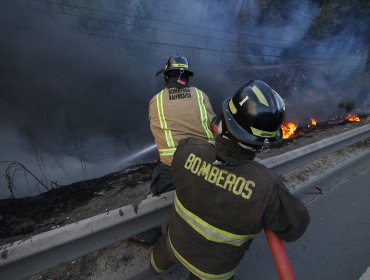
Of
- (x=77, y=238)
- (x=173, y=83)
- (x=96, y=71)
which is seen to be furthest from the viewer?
(x=96, y=71)

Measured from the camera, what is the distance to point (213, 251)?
1647 millimetres

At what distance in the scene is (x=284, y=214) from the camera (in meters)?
1.50

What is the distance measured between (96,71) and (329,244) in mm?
7395

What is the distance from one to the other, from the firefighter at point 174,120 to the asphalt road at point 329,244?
3.42ft

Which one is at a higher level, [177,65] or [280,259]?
[177,65]

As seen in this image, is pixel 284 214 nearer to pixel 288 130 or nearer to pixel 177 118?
pixel 177 118

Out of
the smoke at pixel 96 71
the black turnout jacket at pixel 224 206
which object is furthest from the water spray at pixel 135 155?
the black turnout jacket at pixel 224 206

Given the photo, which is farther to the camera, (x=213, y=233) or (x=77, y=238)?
(x=77, y=238)

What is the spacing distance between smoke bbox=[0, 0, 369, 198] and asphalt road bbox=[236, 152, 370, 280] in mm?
5305

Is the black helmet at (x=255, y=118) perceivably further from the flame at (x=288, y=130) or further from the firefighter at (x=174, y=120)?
the flame at (x=288, y=130)

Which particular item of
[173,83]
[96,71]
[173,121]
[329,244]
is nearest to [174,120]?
[173,121]

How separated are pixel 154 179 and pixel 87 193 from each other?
196 centimetres

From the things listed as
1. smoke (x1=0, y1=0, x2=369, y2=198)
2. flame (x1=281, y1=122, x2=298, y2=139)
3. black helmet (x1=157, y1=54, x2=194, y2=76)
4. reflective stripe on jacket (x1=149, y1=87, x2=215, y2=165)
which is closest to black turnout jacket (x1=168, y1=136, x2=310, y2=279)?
reflective stripe on jacket (x1=149, y1=87, x2=215, y2=165)

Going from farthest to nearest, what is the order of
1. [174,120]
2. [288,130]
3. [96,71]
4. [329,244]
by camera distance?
[96,71] < [288,130] < [329,244] < [174,120]
